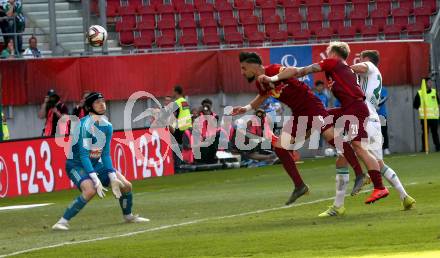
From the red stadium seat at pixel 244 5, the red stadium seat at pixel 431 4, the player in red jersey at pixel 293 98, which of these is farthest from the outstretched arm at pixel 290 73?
the red stadium seat at pixel 431 4

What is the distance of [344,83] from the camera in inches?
601

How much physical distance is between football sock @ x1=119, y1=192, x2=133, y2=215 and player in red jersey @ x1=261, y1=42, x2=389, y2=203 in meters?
2.42

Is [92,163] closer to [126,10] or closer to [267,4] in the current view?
[126,10]

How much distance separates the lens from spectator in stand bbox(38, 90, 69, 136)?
28237 mm

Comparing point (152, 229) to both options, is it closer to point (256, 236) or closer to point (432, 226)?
point (256, 236)

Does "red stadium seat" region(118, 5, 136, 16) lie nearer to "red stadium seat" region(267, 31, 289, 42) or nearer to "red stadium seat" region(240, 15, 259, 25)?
"red stadium seat" region(240, 15, 259, 25)

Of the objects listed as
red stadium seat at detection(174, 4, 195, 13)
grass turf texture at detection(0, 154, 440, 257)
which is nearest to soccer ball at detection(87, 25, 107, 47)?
grass turf texture at detection(0, 154, 440, 257)

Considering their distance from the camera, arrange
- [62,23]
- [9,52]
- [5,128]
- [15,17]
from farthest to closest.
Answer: [62,23] < [15,17] < [9,52] < [5,128]

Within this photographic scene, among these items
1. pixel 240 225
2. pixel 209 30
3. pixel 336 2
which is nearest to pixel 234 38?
pixel 209 30

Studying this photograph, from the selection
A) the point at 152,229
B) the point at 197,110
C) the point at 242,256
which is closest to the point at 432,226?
the point at 242,256

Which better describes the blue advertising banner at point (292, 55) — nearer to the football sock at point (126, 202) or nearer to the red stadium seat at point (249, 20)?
the red stadium seat at point (249, 20)

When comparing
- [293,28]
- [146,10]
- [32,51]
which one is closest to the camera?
[32,51]

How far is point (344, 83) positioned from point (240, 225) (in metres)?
2.23

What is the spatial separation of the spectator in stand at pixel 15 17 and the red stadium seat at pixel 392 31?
11.4 metres
